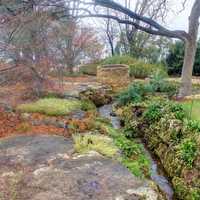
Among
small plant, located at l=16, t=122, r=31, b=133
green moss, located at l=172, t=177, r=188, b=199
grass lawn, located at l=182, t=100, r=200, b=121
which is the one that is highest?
grass lawn, located at l=182, t=100, r=200, b=121

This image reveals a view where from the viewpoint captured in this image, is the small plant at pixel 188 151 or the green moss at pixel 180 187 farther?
the small plant at pixel 188 151

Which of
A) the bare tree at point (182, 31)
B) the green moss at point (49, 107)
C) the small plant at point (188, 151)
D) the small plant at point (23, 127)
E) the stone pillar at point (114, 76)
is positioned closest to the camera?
the small plant at point (188, 151)

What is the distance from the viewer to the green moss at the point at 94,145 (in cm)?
535

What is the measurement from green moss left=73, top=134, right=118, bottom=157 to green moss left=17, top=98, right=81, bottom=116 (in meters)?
2.01

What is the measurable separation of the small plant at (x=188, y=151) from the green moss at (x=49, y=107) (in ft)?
10.9

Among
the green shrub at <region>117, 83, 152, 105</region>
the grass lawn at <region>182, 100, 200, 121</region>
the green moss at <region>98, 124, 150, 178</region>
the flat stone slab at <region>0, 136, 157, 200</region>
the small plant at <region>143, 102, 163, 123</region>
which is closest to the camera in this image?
the flat stone slab at <region>0, 136, 157, 200</region>

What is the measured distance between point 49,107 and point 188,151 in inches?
151

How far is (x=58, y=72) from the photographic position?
9.50 metres

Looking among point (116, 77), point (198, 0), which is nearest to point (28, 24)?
point (198, 0)

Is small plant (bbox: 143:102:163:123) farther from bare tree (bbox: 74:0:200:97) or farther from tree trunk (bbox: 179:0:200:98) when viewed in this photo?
bare tree (bbox: 74:0:200:97)

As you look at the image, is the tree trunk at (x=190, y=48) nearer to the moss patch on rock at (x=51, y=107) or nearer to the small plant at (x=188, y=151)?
the moss patch on rock at (x=51, y=107)

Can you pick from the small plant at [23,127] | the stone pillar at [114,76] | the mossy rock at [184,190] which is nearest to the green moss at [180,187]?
the mossy rock at [184,190]

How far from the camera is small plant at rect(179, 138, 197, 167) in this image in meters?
5.26

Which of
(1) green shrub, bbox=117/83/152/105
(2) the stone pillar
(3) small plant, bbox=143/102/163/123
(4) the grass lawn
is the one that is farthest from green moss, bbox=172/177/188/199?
(2) the stone pillar
